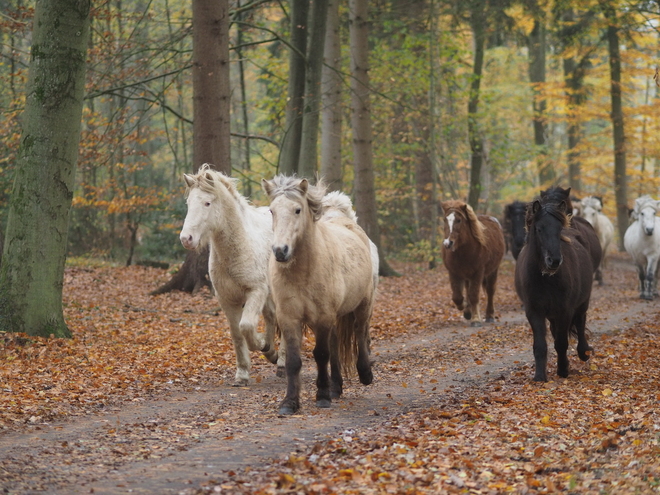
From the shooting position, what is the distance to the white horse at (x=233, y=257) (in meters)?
8.43

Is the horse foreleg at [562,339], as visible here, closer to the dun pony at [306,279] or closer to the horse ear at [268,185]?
the dun pony at [306,279]

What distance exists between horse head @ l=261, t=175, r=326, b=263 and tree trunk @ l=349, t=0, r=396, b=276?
41.7 ft

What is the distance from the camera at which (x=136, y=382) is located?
28.5ft

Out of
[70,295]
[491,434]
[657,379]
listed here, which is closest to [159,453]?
[491,434]

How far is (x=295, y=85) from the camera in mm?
19469

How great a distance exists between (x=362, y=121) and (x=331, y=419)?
563 inches

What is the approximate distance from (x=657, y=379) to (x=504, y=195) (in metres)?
43.0

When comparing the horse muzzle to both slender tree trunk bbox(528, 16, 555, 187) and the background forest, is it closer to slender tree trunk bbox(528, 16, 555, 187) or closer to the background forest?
the background forest

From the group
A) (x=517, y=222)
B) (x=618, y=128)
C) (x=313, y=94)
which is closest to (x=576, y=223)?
(x=517, y=222)

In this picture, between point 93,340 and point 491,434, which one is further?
point 93,340

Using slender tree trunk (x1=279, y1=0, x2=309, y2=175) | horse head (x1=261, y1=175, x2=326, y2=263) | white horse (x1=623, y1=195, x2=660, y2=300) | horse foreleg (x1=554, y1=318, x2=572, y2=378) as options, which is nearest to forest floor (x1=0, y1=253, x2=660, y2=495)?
horse foreleg (x1=554, y1=318, x2=572, y2=378)

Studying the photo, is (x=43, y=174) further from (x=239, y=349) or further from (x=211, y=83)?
(x=211, y=83)

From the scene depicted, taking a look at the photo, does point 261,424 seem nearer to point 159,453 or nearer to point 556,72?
point 159,453

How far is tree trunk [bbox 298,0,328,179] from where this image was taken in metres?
18.4
